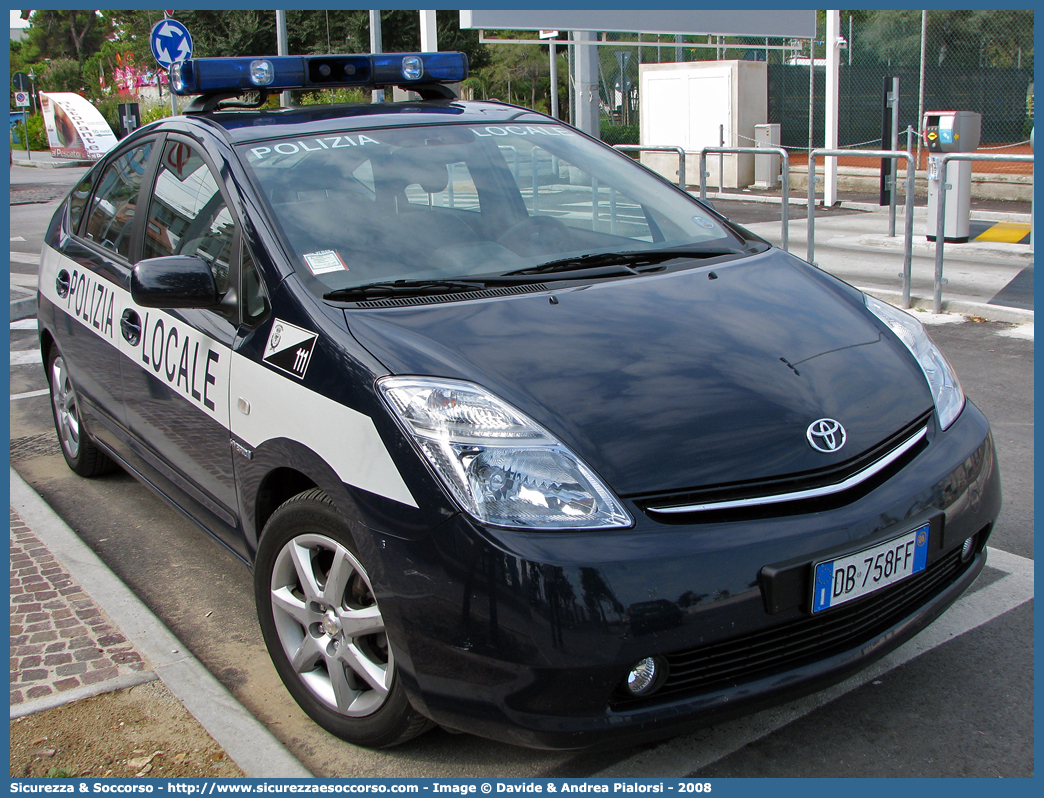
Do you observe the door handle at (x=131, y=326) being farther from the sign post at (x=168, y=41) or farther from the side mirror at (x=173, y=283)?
the sign post at (x=168, y=41)

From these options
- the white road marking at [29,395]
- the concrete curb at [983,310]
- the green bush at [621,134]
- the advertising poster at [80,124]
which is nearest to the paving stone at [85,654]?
the white road marking at [29,395]

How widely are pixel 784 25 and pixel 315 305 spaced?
47.9 feet

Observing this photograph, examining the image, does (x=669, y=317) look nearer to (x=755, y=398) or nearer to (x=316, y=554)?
(x=755, y=398)

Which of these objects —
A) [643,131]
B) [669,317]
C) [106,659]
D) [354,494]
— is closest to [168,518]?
[106,659]

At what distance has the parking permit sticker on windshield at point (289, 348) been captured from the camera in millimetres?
2646

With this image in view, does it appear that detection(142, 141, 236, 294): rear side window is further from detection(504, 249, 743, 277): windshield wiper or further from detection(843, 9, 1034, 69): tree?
detection(843, 9, 1034, 69): tree

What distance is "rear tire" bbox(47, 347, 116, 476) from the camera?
4.79 metres

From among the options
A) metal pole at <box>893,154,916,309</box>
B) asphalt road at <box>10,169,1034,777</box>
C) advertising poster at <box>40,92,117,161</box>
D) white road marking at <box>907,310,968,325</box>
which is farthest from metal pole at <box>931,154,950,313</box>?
advertising poster at <box>40,92,117,161</box>

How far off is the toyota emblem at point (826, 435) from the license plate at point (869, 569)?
254mm

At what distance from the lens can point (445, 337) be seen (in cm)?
258

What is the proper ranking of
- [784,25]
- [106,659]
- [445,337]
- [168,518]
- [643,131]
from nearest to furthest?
[445,337] → [106,659] → [168,518] → [784,25] → [643,131]

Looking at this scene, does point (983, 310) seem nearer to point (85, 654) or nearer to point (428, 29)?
point (85, 654)

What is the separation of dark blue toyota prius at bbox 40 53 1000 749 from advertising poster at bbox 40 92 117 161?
3501 centimetres

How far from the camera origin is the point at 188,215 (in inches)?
136
